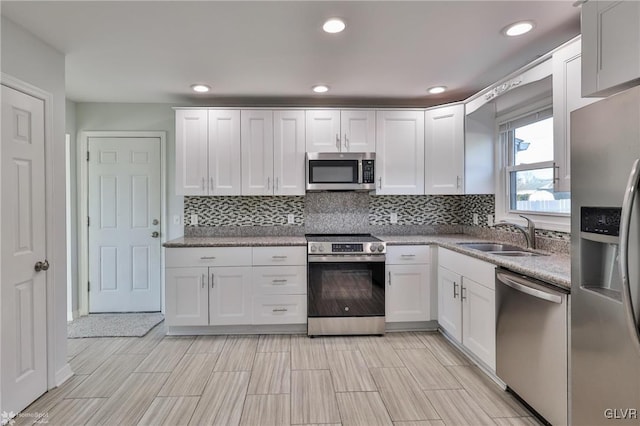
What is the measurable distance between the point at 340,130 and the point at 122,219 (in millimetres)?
2613

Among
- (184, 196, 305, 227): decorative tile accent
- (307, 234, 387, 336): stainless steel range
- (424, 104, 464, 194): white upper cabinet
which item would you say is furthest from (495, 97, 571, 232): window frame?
(184, 196, 305, 227): decorative tile accent

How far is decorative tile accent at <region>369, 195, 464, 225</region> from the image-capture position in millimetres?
3902

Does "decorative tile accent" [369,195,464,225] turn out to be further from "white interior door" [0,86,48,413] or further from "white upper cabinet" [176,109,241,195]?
"white interior door" [0,86,48,413]

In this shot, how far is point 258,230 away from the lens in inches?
150

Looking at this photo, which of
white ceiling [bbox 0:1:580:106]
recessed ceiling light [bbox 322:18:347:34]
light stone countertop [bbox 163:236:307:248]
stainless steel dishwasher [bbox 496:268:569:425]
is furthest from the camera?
light stone countertop [bbox 163:236:307:248]

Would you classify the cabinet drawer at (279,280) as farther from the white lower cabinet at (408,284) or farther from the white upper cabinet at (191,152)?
the white upper cabinet at (191,152)

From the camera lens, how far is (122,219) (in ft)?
12.5

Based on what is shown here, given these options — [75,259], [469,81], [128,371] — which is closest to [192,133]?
[75,259]

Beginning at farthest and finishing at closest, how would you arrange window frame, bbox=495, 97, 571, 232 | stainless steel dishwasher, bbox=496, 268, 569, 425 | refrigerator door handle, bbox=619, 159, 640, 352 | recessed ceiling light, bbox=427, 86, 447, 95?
1. recessed ceiling light, bbox=427, 86, 447, 95
2. window frame, bbox=495, 97, 571, 232
3. stainless steel dishwasher, bbox=496, 268, 569, 425
4. refrigerator door handle, bbox=619, 159, 640, 352

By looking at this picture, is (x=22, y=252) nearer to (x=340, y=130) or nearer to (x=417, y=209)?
(x=340, y=130)

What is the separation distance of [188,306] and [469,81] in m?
3.38

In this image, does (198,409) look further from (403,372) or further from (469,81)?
(469,81)

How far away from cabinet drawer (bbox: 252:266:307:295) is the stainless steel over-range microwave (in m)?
0.85

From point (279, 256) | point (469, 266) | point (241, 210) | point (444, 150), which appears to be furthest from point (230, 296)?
point (444, 150)
